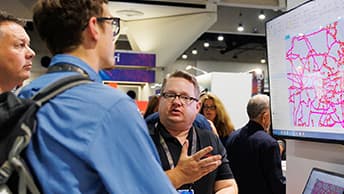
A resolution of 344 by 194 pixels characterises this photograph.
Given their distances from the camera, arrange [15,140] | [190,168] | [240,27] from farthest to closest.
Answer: [240,27] < [190,168] < [15,140]

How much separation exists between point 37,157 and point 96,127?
5.9 inches

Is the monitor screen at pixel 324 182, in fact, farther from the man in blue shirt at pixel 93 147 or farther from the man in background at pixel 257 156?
the man in background at pixel 257 156

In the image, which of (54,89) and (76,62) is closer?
(54,89)

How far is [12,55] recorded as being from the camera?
212 cm

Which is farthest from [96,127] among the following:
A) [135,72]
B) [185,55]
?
[185,55]

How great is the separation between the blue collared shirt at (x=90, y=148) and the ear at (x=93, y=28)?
7.5 inches

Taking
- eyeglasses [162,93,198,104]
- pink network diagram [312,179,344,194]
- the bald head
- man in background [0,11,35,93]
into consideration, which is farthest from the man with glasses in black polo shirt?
the bald head

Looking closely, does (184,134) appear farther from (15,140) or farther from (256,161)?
(15,140)

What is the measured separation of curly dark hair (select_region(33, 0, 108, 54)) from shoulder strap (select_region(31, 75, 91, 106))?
0.50ft

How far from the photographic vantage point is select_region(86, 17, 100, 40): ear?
3.63 ft

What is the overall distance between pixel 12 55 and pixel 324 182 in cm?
154

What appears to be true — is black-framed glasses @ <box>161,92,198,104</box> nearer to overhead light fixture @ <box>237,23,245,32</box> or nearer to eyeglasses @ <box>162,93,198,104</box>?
eyeglasses @ <box>162,93,198,104</box>

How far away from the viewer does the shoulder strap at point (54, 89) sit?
37.9 inches

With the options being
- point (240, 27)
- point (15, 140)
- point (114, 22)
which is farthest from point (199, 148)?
point (240, 27)
